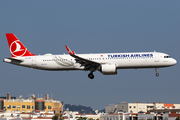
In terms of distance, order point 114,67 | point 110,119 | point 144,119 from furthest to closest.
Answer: point 110,119 < point 144,119 < point 114,67

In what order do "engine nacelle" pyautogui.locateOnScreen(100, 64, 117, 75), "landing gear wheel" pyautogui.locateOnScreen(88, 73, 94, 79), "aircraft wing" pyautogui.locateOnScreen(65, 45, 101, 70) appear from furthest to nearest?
"landing gear wheel" pyautogui.locateOnScreen(88, 73, 94, 79), "engine nacelle" pyautogui.locateOnScreen(100, 64, 117, 75), "aircraft wing" pyautogui.locateOnScreen(65, 45, 101, 70)

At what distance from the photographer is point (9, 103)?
199 meters

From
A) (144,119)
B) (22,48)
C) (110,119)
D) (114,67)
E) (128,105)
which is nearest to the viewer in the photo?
(114,67)

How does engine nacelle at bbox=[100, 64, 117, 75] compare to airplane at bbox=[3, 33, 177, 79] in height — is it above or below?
below

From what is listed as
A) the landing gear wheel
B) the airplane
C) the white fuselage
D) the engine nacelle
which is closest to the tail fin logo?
the airplane

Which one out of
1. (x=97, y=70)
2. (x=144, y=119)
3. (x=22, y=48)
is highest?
(x=22, y=48)

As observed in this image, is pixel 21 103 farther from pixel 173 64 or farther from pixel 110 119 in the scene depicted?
pixel 173 64

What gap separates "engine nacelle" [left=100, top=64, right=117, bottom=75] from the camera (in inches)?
2363

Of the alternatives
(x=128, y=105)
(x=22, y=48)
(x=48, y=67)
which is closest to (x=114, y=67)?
(x=48, y=67)

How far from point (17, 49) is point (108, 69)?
58.2 ft

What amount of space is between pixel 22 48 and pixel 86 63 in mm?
13278

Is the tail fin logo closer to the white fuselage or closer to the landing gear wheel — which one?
the white fuselage

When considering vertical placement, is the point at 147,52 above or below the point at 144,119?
above

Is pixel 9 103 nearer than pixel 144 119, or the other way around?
pixel 144 119
